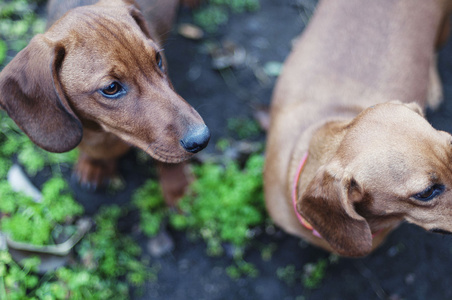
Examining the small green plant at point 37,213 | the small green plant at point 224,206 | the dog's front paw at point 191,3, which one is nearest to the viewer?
the small green plant at point 37,213

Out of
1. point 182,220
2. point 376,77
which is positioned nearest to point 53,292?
point 182,220

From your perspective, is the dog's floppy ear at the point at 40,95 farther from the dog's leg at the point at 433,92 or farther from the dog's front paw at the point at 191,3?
the dog's leg at the point at 433,92

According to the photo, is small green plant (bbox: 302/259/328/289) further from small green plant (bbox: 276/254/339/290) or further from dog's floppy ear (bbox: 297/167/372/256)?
dog's floppy ear (bbox: 297/167/372/256)

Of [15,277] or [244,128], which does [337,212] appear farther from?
[15,277]

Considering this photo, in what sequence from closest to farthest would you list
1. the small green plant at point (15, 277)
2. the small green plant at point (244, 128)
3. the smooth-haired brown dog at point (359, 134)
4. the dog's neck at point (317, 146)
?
the smooth-haired brown dog at point (359, 134) < the dog's neck at point (317, 146) < the small green plant at point (15, 277) < the small green plant at point (244, 128)

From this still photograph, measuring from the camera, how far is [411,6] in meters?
3.28

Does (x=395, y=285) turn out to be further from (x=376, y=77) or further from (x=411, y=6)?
(x=411, y=6)

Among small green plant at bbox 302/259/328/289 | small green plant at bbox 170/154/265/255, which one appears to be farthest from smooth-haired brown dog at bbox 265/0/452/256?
small green plant at bbox 302/259/328/289

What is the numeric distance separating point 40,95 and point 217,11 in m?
2.80

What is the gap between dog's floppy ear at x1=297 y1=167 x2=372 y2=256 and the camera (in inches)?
93.5

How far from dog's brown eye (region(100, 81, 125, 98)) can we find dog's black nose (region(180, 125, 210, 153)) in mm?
492

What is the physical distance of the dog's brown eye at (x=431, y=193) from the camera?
90.0 inches

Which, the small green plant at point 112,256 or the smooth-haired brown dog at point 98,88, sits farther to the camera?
the small green plant at point 112,256

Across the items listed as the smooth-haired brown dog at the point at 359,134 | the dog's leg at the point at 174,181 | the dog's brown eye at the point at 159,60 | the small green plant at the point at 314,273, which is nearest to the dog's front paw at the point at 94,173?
the dog's leg at the point at 174,181
